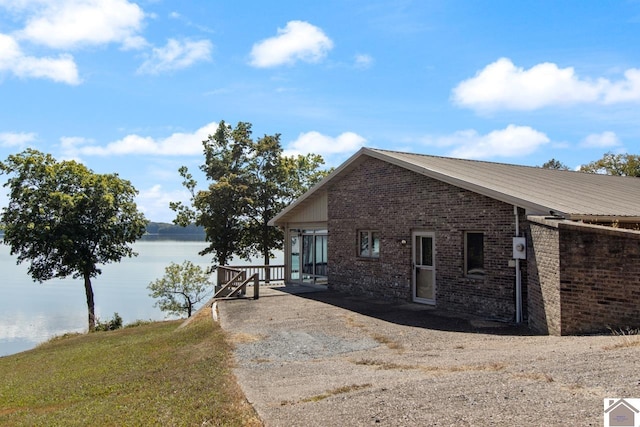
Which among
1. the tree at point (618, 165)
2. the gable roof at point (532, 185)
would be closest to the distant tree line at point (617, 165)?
the tree at point (618, 165)

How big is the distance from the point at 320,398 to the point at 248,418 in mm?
929

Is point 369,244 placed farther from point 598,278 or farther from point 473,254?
point 598,278

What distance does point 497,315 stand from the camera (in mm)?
11555

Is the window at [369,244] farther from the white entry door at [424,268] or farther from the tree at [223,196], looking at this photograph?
the tree at [223,196]

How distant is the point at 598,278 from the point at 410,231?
6092 mm

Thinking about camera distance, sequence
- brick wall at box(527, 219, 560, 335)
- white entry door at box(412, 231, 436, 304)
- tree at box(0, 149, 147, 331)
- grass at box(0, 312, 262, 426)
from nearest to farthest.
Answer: grass at box(0, 312, 262, 426)
brick wall at box(527, 219, 560, 335)
white entry door at box(412, 231, 436, 304)
tree at box(0, 149, 147, 331)

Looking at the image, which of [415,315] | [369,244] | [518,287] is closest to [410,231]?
[369,244]

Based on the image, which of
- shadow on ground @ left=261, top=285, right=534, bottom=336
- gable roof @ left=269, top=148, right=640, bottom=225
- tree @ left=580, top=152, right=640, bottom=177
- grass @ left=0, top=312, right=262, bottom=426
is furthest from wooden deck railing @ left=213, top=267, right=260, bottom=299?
tree @ left=580, top=152, right=640, bottom=177

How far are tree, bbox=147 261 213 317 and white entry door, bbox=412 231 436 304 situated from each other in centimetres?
2008

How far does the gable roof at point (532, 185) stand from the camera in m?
10.7

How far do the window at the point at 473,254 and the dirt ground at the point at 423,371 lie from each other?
1313mm

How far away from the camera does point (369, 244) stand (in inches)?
633

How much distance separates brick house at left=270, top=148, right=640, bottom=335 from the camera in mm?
8680

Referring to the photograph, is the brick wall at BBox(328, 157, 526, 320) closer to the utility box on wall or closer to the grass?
the utility box on wall
